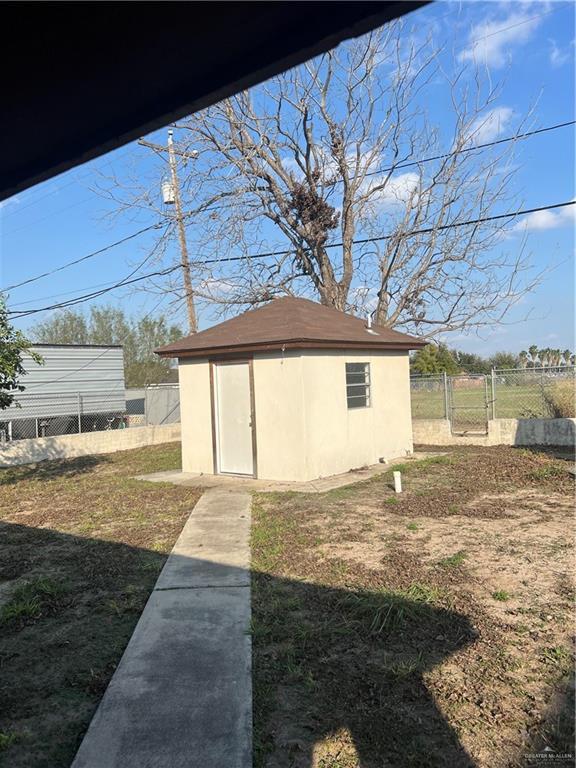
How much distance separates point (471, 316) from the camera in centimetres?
1869

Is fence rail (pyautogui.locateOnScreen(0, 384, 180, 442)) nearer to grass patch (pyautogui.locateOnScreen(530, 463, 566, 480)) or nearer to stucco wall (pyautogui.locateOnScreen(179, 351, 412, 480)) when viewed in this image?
stucco wall (pyautogui.locateOnScreen(179, 351, 412, 480))

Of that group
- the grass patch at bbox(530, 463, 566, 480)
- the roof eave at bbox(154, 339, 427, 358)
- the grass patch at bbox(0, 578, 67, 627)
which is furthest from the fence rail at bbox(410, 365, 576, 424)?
the grass patch at bbox(0, 578, 67, 627)

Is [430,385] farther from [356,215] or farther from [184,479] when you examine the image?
[184,479]

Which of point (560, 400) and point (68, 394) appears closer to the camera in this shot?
point (560, 400)

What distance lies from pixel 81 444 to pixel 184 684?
559 inches

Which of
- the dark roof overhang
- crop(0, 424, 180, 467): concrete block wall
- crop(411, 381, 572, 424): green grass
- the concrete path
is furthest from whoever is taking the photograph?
crop(411, 381, 572, 424): green grass

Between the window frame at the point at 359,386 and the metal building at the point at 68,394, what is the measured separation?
9367mm

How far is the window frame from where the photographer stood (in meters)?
11.4

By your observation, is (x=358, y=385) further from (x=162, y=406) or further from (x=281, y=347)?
(x=162, y=406)

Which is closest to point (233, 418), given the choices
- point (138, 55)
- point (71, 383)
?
point (138, 55)

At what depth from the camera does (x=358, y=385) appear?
11.7 meters

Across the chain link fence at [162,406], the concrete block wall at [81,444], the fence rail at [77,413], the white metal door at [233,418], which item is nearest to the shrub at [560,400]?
the white metal door at [233,418]

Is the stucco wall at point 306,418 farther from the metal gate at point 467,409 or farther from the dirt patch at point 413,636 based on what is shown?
the metal gate at point 467,409

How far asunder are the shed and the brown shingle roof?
0.03m
